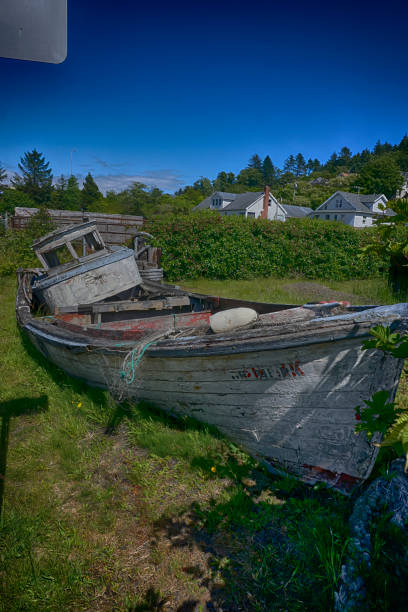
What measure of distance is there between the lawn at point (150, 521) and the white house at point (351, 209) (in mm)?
52657

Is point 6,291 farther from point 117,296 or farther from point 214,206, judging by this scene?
point 214,206

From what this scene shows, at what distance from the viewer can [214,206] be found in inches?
2234

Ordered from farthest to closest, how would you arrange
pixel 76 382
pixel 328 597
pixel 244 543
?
pixel 76 382, pixel 244 543, pixel 328 597

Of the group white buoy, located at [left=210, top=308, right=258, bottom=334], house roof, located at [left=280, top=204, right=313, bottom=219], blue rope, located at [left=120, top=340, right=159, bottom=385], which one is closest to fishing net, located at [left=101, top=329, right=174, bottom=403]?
blue rope, located at [left=120, top=340, right=159, bottom=385]

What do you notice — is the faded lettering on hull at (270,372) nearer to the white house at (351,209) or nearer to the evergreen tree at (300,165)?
the white house at (351,209)

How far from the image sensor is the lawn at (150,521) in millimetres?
2344

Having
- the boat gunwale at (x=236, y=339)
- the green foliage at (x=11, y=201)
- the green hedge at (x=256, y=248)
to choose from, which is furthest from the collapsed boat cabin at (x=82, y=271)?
the green foliage at (x=11, y=201)

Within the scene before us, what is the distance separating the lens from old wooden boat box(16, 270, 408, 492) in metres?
2.78

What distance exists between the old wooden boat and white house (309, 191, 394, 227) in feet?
172

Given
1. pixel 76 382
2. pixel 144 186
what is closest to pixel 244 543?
pixel 76 382

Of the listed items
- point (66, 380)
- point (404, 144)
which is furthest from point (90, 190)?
point (404, 144)

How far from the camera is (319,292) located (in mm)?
11617

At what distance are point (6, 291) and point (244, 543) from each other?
36.7 feet

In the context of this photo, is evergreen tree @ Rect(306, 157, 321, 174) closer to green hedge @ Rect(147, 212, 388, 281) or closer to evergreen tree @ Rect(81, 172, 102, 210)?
evergreen tree @ Rect(81, 172, 102, 210)
